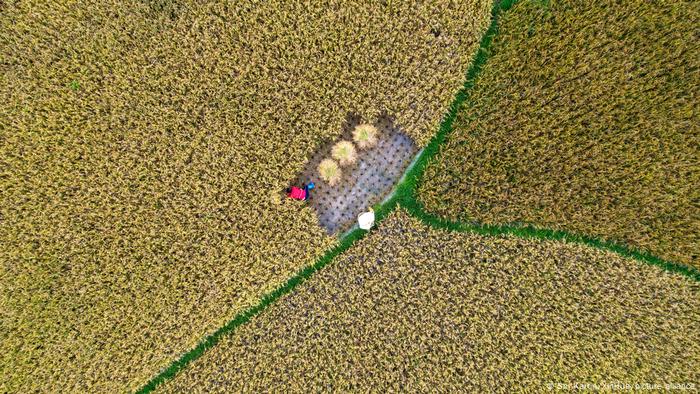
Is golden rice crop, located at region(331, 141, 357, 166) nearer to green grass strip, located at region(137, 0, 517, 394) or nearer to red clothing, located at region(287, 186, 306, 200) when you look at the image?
red clothing, located at region(287, 186, 306, 200)

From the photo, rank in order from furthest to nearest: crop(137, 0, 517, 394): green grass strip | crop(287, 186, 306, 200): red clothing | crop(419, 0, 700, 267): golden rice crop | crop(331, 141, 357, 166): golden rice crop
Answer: crop(331, 141, 357, 166): golden rice crop, crop(137, 0, 517, 394): green grass strip, crop(287, 186, 306, 200): red clothing, crop(419, 0, 700, 267): golden rice crop

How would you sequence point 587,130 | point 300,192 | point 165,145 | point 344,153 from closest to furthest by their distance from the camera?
point 587,130
point 300,192
point 165,145
point 344,153

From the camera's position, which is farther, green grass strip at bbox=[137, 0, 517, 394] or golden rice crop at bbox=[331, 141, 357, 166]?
golden rice crop at bbox=[331, 141, 357, 166]

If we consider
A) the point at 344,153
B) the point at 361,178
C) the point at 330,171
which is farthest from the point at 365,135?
the point at 330,171

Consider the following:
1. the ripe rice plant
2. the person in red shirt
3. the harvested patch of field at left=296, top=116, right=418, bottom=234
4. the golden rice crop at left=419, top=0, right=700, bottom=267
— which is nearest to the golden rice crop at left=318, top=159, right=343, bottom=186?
the harvested patch of field at left=296, top=116, right=418, bottom=234

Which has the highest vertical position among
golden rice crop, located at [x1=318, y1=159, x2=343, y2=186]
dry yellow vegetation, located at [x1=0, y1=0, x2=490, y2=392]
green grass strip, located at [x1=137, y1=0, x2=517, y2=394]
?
dry yellow vegetation, located at [x1=0, y1=0, x2=490, y2=392]

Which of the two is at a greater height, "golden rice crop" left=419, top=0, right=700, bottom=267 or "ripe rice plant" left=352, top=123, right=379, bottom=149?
"ripe rice plant" left=352, top=123, right=379, bottom=149

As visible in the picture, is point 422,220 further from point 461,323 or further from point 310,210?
point 310,210

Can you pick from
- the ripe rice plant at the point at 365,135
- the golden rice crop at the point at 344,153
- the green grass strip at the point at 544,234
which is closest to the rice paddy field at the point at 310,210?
the green grass strip at the point at 544,234

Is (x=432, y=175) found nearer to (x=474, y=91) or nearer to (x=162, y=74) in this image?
(x=474, y=91)
